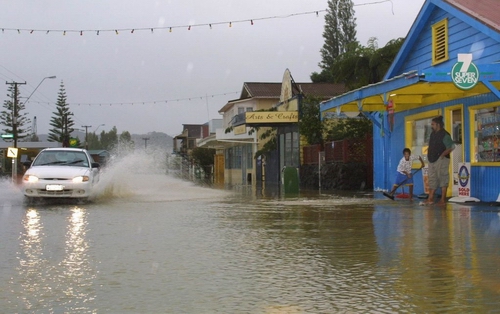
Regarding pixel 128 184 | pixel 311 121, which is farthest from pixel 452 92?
pixel 311 121

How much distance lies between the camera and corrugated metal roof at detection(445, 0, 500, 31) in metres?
16.1

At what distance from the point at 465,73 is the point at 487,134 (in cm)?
316

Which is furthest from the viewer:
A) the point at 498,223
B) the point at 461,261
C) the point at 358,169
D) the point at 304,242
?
the point at 358,169

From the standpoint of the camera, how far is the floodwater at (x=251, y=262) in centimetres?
568

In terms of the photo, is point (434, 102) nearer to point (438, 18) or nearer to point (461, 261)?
point (438, 18)

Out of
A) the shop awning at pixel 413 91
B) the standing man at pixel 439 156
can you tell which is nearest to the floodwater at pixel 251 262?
the standing man at pixel 439 156

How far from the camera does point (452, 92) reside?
17.3 metres

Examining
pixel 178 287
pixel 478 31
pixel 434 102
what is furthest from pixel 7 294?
pixel 434 102

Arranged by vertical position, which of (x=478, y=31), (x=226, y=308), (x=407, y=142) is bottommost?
(x=226, y=308)

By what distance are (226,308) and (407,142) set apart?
1707 centimetres

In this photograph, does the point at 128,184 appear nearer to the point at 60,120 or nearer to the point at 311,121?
the point at 311,121

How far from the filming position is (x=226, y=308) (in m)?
5.46

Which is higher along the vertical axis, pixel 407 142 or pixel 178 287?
pixel 407 142

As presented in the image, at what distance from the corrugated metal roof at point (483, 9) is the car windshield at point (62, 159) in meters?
10.5
